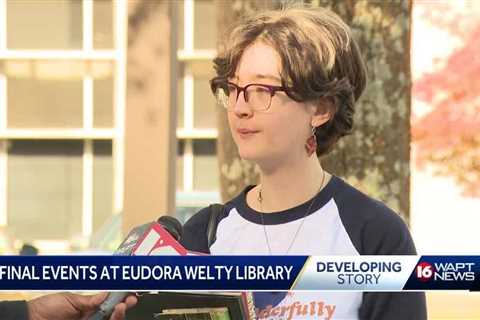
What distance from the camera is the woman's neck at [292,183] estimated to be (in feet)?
7.94

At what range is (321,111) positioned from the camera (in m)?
2.40

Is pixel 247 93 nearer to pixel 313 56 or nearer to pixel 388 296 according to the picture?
pixel 313 56

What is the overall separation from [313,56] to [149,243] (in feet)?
2.01

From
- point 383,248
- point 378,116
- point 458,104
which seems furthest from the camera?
point 378,116

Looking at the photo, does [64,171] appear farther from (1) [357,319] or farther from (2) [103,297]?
(1) [357,319]

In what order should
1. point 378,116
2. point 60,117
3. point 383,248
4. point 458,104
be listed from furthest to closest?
1. point 378,116
2. point 60,117
3. point 458,104
4. point 383,248

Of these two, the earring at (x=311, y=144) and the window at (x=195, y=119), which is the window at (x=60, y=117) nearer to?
the window at (x=195, y=119)

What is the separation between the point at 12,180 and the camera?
2500 millimetres

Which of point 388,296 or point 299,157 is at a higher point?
point 299,157

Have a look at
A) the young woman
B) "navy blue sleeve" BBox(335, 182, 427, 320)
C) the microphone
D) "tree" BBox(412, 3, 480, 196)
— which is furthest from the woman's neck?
"tree" BBox(412, 3, 480, 196)

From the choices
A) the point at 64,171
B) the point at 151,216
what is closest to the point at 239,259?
the point at 151,216

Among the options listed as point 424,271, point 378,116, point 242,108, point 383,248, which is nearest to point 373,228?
point 383,248

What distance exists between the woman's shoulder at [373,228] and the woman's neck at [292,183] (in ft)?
0.23

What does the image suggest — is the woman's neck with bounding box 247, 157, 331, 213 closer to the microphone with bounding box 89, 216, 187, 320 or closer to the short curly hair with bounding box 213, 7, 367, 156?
the short curly hair with bounding box 213, 7, 367, 156
